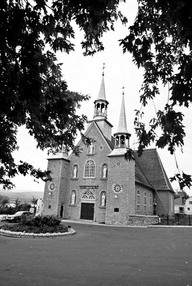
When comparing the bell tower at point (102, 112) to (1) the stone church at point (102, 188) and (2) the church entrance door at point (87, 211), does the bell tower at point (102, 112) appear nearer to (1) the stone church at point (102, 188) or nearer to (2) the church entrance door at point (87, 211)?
(1) the stone church at point (102, 188)

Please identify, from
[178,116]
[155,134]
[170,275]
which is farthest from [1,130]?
[170,275]

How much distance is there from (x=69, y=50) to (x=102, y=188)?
2943 cm

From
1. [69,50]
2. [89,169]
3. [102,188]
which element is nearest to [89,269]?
[69,50]

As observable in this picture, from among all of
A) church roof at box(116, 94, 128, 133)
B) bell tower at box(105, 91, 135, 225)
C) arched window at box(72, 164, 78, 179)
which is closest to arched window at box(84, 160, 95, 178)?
arched window at box(72, 164, 78, 179)

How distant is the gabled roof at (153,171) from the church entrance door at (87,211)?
10.7 meters

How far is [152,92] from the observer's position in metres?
3.34

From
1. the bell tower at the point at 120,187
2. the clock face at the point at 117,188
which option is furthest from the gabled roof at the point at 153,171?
the clock face at the point at 117,188

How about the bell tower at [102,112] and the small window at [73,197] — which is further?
the bell tower at [102,112]

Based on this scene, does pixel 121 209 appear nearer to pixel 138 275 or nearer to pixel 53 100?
pixel 138 275

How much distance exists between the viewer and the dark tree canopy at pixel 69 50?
269cm

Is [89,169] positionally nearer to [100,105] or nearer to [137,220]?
[137,220]

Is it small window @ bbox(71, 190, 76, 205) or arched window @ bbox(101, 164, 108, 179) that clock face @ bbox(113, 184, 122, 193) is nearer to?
arched window @ bbox(101, 164, 108, 179)

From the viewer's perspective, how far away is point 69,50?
133 inches

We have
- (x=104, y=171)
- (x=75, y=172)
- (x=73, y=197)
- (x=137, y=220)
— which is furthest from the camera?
(x=75, y=172)
